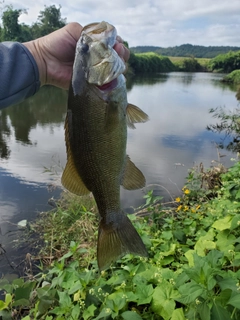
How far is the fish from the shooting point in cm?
160

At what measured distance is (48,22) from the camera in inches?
1869

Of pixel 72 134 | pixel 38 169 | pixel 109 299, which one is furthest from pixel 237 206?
pixel 38 169

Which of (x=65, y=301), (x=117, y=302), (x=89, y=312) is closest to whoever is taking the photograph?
(x=117, y=302)

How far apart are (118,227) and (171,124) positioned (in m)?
12.9

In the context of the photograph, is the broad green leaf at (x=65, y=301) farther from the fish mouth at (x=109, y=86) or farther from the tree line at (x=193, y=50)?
the tree line at (x=193, y=50)

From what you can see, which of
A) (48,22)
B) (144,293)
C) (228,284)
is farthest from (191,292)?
Answer: (48,22)

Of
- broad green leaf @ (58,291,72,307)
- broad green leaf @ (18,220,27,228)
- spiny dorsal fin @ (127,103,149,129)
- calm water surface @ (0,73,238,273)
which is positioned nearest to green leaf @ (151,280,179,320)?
broad green leaf @ (58,291,72,307)

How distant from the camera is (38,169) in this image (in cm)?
845

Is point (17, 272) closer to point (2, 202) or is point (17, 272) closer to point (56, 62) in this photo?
point (2, 202)

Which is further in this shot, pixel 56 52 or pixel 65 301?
pixel 65 301

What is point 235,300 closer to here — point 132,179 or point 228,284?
point 228,284

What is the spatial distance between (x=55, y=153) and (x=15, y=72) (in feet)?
26.2

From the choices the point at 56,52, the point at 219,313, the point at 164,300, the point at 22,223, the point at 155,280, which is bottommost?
the point at 22,223

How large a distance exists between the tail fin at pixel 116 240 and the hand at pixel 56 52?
3.32 feet
